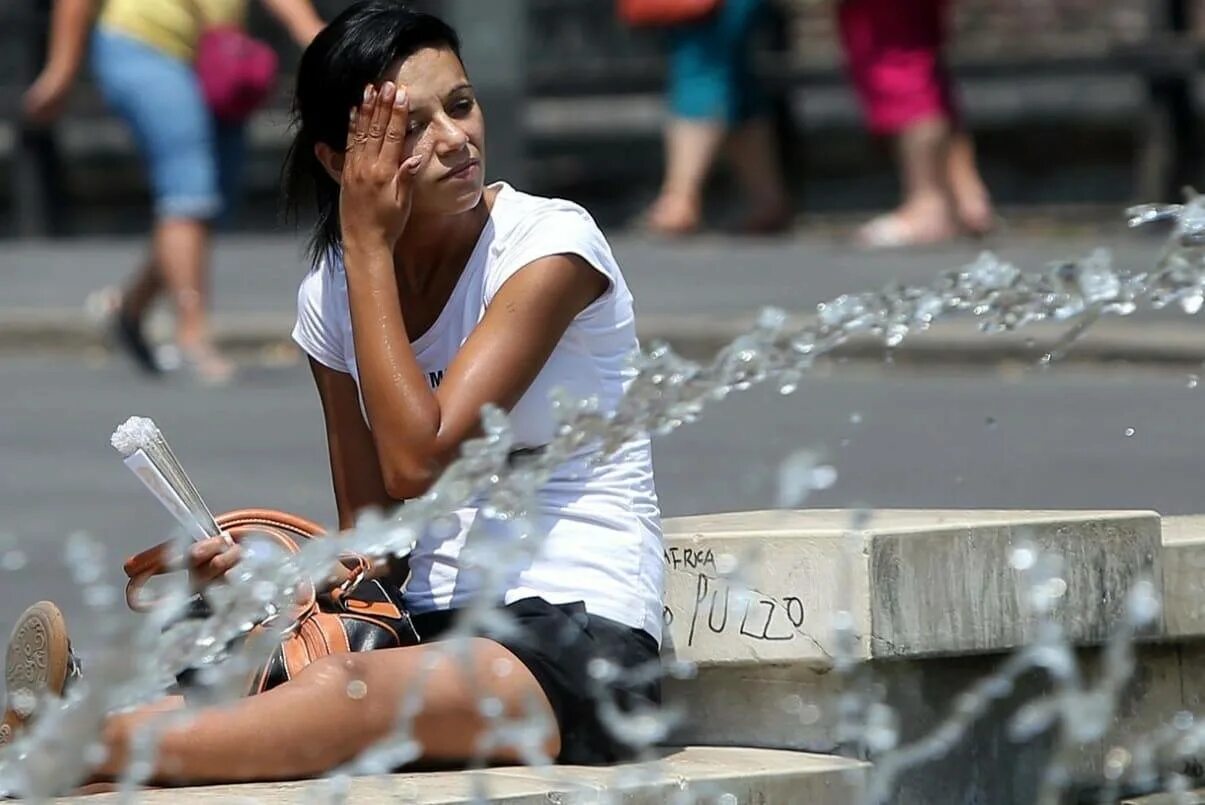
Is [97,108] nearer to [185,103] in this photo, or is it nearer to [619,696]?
[185,103]

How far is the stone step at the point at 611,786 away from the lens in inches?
129

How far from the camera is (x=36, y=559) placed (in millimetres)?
6539

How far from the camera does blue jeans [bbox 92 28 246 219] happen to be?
978cm

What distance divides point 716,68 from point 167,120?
4.01 m

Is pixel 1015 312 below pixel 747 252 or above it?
above

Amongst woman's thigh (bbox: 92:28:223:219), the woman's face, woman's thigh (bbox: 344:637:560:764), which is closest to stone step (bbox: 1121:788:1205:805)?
woman's thigh (bbox: 344:637:560:764)

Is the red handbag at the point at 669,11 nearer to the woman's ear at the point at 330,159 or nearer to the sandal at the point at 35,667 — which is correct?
the woman's ear at the point at 330,159

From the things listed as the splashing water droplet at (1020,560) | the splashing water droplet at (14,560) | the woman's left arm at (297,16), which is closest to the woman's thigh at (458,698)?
the splashing water droplet at (1020,560)

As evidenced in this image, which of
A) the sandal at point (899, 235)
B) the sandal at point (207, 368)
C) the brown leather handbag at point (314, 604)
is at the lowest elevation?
the sandal at point (899, 235)

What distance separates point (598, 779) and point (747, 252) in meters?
9.64

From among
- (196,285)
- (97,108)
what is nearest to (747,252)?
(196,285)

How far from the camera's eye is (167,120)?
9.80 metres

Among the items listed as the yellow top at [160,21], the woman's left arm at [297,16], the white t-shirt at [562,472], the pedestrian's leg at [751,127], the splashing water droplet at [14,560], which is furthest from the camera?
the pedestrian's leg at [751,127]

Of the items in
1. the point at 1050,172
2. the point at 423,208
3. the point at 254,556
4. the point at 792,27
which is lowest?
the point at 1050,172
